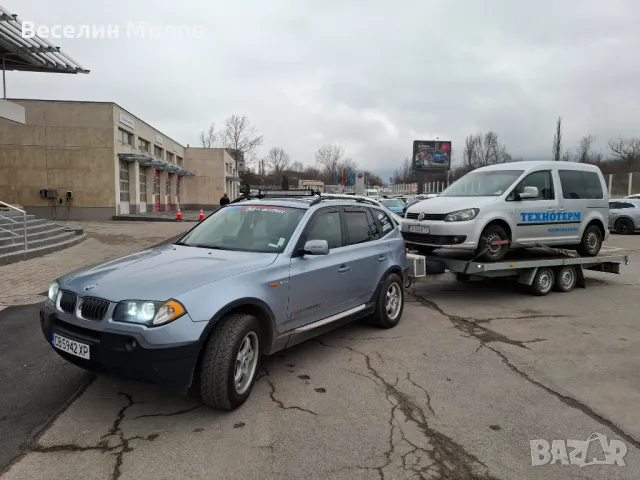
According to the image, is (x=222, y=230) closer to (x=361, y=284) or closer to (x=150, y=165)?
(x=361, y=284)

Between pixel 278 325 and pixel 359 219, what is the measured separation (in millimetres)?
2136

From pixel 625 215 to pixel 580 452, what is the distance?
21.7 metres

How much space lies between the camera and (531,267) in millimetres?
7613

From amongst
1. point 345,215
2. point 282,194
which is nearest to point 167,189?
point 282,194

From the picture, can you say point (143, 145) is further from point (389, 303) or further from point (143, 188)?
point (389, 303)

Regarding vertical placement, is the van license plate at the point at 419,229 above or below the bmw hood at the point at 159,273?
above

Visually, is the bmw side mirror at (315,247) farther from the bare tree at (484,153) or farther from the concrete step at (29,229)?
the bare tree at (484,153)

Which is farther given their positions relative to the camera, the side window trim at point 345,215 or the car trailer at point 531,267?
the car trailer at point 531,267

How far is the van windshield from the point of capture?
7.65m

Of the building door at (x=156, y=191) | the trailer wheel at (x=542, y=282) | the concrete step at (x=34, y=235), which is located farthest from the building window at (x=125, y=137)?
the trailer wheel at (x=542, y=282)

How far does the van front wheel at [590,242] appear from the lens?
8.59 metres

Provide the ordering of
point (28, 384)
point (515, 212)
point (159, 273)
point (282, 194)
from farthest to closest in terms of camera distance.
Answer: point (515, 212) → point (282, 194) → point (28, 384) → point (159, 273)

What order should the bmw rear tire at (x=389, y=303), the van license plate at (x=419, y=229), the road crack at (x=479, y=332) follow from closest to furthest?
the road crack at (x=479, y=332) < the bmw rear tire at (x=389, y=303) < the van license plate at (x=419, y=229)

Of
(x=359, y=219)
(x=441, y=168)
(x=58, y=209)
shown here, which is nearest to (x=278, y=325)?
(x=359, y=219)
